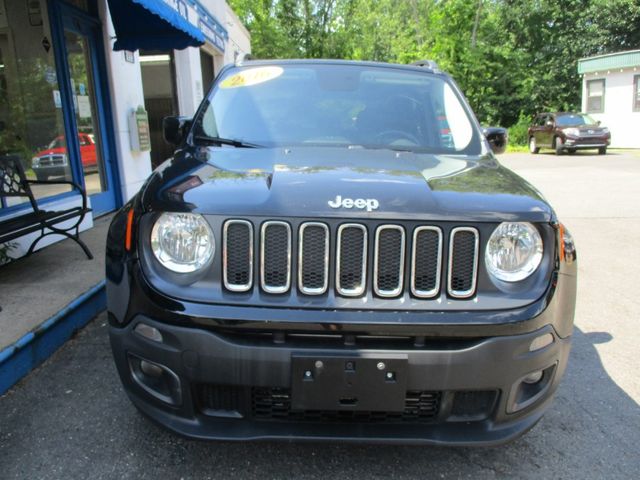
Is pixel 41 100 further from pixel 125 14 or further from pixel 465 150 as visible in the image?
pixel 465 150

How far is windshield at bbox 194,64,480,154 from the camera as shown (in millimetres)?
3090

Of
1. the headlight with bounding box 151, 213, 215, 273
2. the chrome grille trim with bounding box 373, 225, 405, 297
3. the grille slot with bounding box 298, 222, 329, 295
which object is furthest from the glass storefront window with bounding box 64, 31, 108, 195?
the chrome grille trim with bounding box 373, 225, 405, 297

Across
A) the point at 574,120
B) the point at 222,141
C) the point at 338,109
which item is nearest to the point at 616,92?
the point at 574,120

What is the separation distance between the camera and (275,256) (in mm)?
1969

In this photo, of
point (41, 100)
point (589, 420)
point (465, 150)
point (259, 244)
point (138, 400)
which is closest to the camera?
point (259, 244)

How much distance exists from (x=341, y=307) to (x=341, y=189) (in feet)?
1.51

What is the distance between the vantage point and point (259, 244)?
1.96m

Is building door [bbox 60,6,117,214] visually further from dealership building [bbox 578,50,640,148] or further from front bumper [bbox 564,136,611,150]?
dealership building [bbox 578,50,640,148]

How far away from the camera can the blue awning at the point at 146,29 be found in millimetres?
6500

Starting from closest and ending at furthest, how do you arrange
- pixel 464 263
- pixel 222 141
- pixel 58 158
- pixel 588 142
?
pixel 464 263
pixel 222 141
pixel 58 158
pixel 588 142

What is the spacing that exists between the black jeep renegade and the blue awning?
5.10 metres

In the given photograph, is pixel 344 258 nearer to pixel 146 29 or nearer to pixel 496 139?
pixel 496 139

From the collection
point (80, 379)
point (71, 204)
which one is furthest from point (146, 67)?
point (80, 379)

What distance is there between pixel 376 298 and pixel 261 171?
2.55 feet
